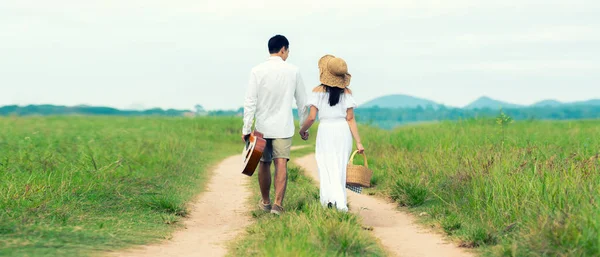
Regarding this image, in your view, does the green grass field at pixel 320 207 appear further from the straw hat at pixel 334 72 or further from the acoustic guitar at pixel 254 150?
the straw hat at pixel 334 72

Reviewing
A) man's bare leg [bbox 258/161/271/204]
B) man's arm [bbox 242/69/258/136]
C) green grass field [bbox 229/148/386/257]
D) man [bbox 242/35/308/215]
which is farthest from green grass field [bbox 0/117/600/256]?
man's arm [bbox 242/69/258/136]

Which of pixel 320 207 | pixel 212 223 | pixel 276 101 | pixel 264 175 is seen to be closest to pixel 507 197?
pixel 320 207

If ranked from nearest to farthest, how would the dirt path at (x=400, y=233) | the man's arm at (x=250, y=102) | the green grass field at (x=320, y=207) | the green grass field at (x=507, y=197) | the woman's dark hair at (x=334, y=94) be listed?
the green grass field at (x=507, y=197), the green grass field at (x=320, y=207), the dirt path at (x=400, y=233), the woman's dark hair at (x=334, y=94), the man's arm at (x=250, y=102)

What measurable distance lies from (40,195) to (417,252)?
4.63m

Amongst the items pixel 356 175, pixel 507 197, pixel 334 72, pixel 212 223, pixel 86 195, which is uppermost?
pixel 334 72

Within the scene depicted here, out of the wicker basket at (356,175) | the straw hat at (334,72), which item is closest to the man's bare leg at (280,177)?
the wicker basket at (356,175)

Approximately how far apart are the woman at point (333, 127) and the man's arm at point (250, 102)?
621 millimetres

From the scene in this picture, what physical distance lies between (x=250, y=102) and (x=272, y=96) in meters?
0.26

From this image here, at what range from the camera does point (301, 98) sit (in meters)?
7.81

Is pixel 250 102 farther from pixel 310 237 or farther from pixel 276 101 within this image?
pixel 310 237

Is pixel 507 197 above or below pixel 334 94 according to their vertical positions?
below

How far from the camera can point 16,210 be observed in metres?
7.32

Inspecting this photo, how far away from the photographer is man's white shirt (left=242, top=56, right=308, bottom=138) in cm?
761

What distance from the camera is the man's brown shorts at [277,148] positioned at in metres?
7.68
